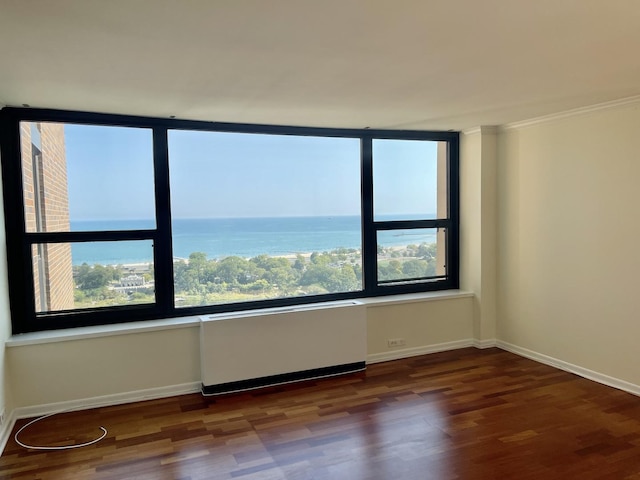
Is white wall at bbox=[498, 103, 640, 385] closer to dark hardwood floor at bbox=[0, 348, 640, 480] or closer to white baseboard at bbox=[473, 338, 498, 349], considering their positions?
white baseboard at bbox=[473, 338, 498, 349]

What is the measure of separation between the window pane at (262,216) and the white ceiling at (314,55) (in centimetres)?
65

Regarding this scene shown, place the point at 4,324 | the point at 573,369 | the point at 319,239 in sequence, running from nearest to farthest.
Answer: the point at 4,324 → the point at 573,369 → the point at 319,239

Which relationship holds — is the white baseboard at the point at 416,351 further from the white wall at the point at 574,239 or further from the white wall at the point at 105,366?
the white wall at the point at 105,366

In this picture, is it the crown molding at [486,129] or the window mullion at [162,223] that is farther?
the crown molding at [486,129]

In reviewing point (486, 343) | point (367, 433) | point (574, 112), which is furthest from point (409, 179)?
point (367, 433)

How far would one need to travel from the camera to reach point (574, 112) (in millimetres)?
4184

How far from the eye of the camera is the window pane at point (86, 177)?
3.84 metres

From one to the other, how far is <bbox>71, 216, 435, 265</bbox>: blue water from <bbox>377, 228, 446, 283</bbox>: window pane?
19 mm

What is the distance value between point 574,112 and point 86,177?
4258 millimetres

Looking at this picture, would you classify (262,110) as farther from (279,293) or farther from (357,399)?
(357,399)

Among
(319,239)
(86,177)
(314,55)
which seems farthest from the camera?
(319,239)

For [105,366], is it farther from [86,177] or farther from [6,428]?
[86,177]

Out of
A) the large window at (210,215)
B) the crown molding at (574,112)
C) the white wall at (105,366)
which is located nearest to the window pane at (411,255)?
the large window at (210,215)

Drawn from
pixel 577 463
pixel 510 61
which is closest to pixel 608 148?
pixel 510 61
